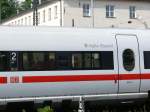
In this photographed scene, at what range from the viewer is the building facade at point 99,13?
2625 inches

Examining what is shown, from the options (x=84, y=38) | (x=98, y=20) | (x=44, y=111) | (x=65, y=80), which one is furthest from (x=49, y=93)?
(x=98, y=20)

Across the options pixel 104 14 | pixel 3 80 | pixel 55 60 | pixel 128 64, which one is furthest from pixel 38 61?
pixel 104 14

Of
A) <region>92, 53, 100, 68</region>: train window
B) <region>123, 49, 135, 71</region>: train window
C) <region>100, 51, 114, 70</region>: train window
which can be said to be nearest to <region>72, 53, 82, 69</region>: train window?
<region>92, 53, 100, 68</region>: train window

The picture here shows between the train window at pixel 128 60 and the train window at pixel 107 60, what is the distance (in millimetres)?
430

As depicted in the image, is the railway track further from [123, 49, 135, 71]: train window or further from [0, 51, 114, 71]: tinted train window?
[123, 49, 135, 71]: train window

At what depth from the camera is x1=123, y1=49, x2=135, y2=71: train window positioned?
17.5 m

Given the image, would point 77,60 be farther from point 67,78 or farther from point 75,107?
point 75,107

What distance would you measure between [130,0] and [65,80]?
56074mm

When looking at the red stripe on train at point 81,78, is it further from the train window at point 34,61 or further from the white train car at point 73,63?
the train window at point 34,61

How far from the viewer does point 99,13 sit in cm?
6881

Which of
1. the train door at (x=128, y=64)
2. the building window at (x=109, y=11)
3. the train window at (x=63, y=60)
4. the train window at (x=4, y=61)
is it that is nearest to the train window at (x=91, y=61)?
the train window at (x=63, y=60)

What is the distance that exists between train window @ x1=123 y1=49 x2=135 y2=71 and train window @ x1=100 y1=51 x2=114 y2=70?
0.43 m

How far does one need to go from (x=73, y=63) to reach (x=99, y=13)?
52.4 metres

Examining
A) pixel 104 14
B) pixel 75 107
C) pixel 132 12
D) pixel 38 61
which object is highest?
pixel 132 12
